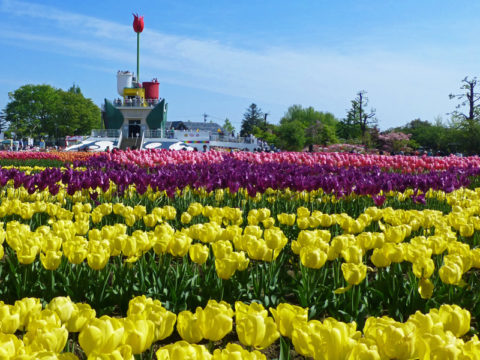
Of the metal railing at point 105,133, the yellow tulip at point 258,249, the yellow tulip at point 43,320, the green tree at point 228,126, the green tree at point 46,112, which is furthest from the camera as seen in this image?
the green tree at point 228,126

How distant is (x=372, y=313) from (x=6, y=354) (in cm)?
203

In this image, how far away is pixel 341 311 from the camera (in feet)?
8.34

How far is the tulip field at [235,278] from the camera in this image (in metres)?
1.39

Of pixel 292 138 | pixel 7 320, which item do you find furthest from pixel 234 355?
pixel 292 138

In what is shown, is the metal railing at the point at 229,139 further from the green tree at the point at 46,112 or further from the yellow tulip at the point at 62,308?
the yellow tulip at the point at 62,308

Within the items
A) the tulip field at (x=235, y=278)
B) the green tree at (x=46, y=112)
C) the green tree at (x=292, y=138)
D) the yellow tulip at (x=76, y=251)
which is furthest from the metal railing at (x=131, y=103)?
the yellow tulip at (x=76, y=251)

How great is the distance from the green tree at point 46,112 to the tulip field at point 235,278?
73.7 m

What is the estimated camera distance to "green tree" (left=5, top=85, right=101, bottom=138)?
75250 millimetres

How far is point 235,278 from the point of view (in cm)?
303

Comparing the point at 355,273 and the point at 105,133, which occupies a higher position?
the point at 105,133

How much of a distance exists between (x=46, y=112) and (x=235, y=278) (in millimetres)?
81704

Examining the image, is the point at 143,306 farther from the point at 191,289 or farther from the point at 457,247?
the point at 457,247

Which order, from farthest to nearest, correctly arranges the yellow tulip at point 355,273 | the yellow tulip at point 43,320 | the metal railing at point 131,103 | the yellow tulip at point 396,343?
the metal railing at point 131,103 → the yellow tulip at point 355,273 → the yellow tulip at point 43,320 → the yellow tulip at point 396,343

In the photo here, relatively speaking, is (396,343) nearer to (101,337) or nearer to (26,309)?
(101,337)
